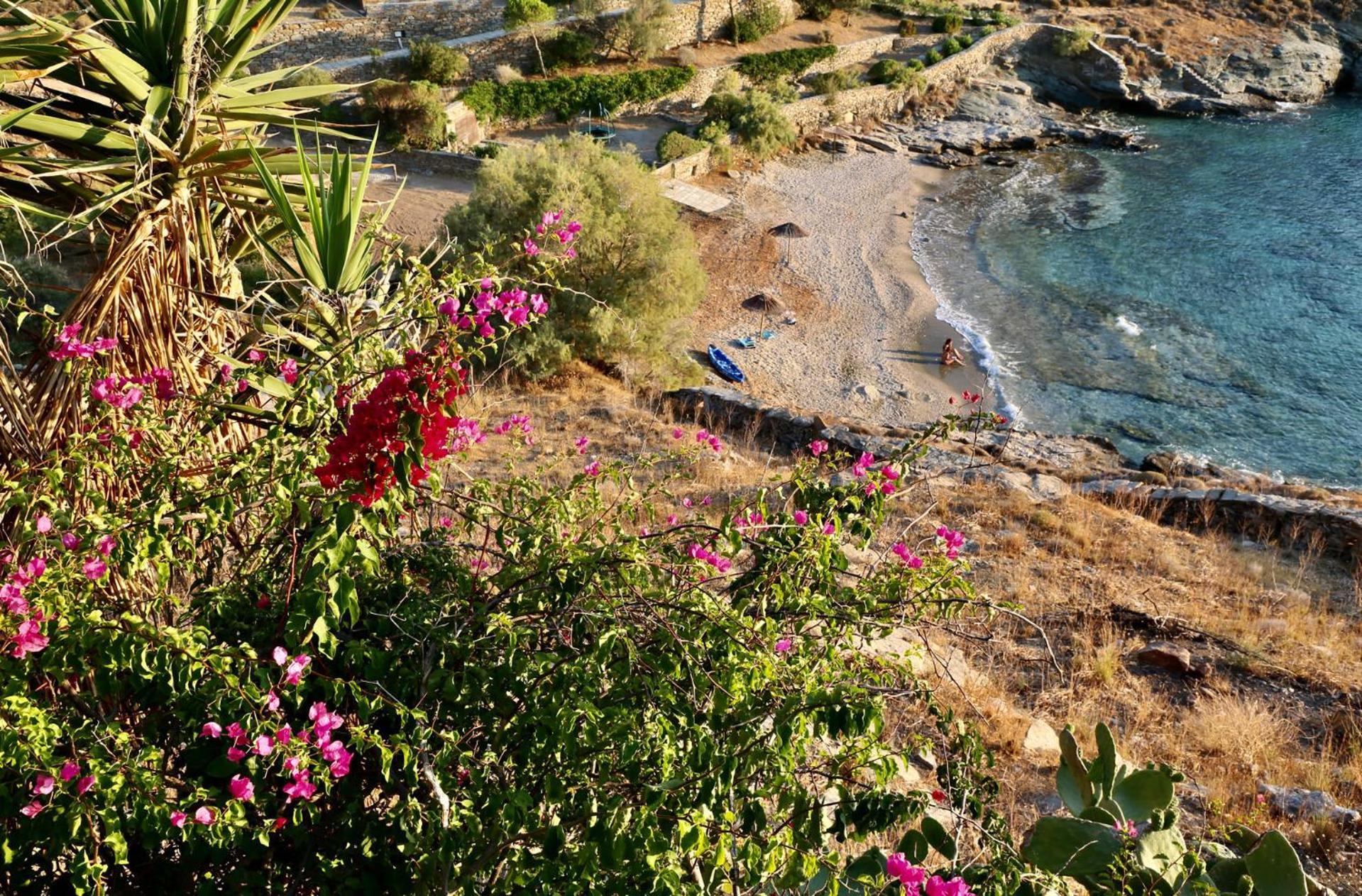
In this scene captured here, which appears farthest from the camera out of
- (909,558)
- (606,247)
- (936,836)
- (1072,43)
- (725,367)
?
(1072,43)

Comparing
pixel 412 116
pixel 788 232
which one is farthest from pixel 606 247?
pixel 412 116

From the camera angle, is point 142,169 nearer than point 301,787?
No

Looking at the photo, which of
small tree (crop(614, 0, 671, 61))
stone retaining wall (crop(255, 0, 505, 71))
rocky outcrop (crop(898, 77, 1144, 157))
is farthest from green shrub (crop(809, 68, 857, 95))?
stone retaining wall (crop(255, 0, 505, 71))

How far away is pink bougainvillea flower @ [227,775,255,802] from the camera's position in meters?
2.56

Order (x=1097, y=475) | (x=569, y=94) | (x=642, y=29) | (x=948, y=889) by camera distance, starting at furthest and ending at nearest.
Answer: (x=642, y=29) → (x=569, y=94) → (x=1097, y=475) → (x=948, y=889)

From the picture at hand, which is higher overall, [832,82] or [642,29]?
[642,29]

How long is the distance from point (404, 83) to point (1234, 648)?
28955mm

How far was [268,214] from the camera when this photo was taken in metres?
4.55

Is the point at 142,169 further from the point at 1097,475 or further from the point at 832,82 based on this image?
the point at 832,82

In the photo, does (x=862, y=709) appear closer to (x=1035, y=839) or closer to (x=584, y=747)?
(x=584, y=747)

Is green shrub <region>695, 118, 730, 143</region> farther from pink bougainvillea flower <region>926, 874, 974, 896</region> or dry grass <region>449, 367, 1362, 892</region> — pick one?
pink bougainvillea flower <region>926, 874, 974, 896</region>

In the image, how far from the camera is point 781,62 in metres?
40.2

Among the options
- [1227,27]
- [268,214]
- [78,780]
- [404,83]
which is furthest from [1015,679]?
[1227,27]

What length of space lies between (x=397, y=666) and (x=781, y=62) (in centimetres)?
4067
